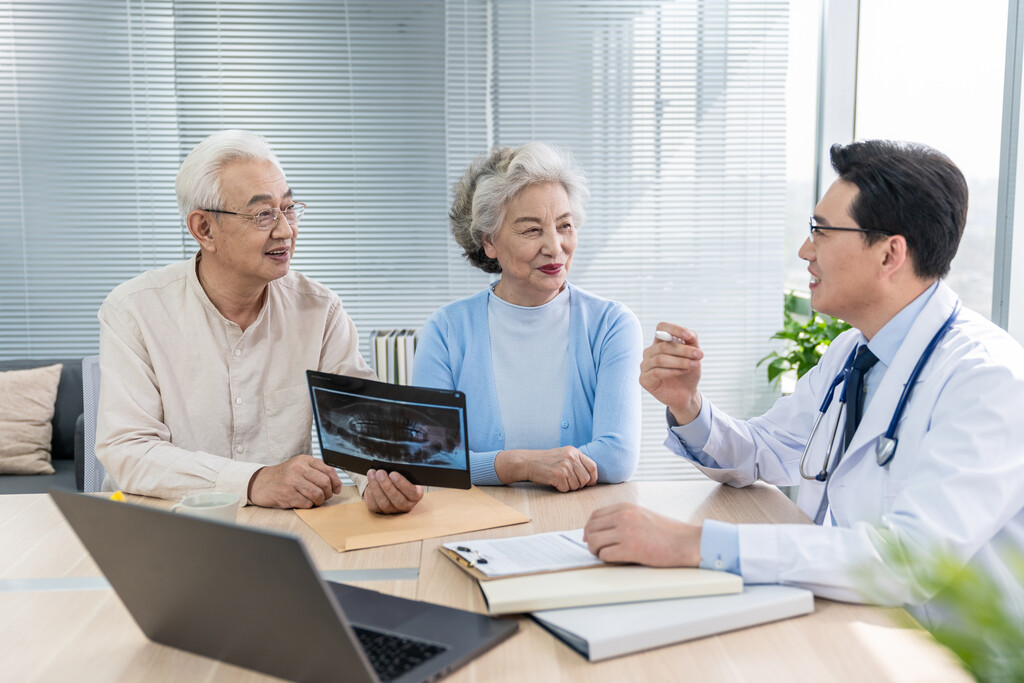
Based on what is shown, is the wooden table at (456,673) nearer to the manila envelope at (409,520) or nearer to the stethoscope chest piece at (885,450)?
the manila envelope at (409,520)

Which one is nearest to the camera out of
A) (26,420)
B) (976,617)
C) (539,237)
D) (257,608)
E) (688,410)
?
(976,617)

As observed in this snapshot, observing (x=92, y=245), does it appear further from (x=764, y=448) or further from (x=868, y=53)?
(x=868, y=53)

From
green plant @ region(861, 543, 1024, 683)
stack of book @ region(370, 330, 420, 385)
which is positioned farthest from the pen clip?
stack of book @ region(370, 330, 420, 385)

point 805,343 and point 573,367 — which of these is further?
point 805,343

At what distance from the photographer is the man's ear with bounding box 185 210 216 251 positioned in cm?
202

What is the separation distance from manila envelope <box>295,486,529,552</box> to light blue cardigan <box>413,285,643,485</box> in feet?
1.25

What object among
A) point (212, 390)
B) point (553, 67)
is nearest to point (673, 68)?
point (553, 67)

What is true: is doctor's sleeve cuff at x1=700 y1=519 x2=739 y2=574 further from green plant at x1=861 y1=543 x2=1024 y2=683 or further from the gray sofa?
the gray sofa

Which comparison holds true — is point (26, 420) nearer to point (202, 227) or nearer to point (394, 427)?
point (202, 227)

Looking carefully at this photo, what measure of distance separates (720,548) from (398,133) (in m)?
3.13

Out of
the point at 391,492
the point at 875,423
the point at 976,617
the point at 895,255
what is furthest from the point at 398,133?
the point at 976,617

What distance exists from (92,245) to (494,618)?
3500 mm

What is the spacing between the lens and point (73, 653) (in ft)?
3.45

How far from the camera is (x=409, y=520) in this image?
1.51m
